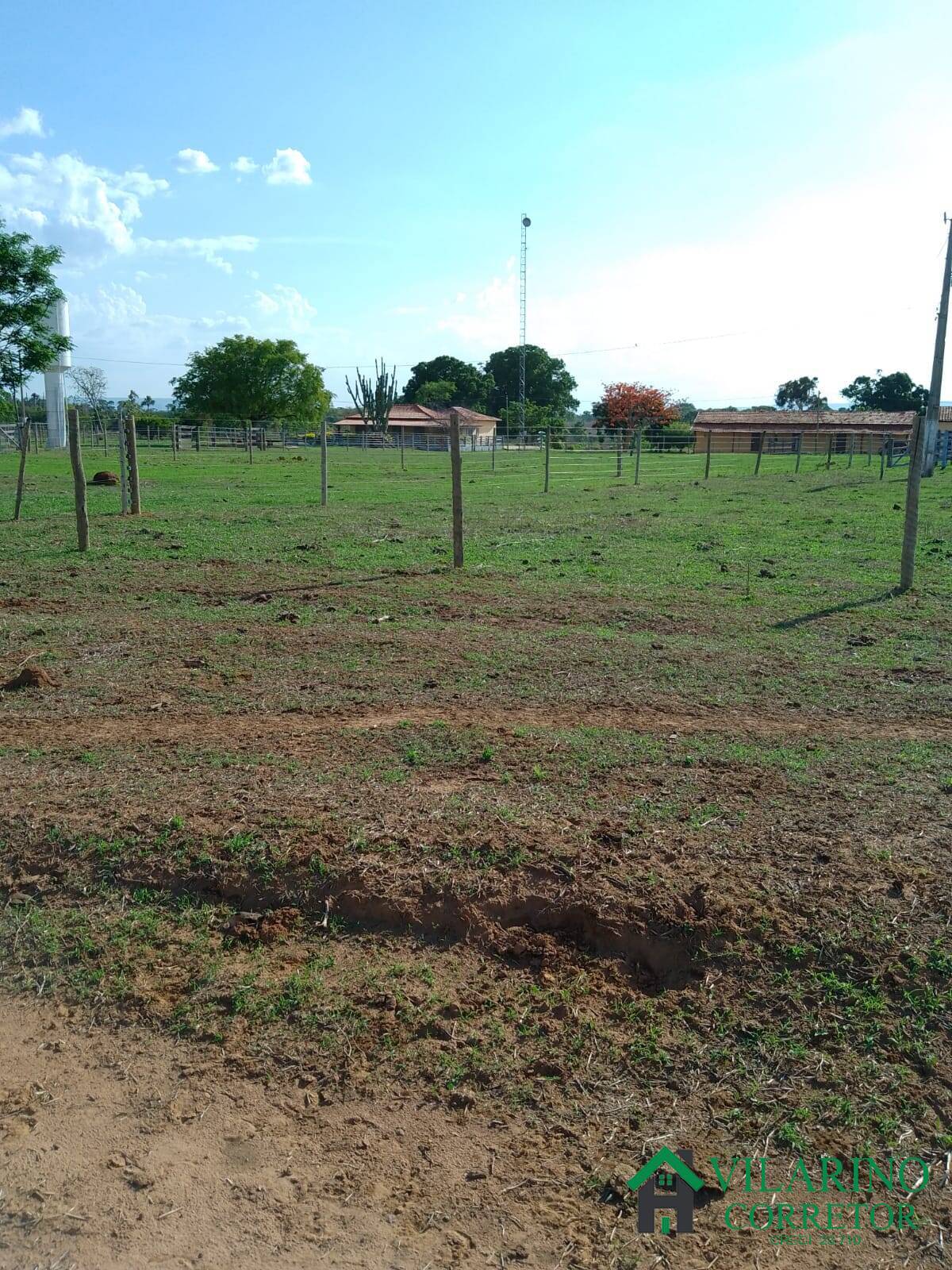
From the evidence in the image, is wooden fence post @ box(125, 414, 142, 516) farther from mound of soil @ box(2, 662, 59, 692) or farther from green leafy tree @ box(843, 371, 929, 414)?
green leafy tree @ box(843, 371, 929, 414)

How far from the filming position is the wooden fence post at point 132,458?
618 inches

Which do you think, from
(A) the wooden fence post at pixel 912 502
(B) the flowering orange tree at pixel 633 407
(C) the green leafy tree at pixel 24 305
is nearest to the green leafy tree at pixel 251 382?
(B) the flowering orange tree at pixel 633 407

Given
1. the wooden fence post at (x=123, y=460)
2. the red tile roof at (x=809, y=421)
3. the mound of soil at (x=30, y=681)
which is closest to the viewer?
the mound of soil at (x=30, y=681)

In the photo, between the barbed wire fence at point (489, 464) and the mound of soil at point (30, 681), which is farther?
the barbed wire fence at point (489, 464)

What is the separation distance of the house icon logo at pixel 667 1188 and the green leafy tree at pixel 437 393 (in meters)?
94.1

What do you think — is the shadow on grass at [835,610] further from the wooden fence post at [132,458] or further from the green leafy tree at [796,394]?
the green leafy tree at [796,394]

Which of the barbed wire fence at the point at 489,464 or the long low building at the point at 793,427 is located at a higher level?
the long low building at the point at 793,427

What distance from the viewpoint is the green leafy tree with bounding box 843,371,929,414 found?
9238cm

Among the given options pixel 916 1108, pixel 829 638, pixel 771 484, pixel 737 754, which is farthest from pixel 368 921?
pixel 771 484

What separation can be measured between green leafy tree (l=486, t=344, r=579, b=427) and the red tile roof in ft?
66.5

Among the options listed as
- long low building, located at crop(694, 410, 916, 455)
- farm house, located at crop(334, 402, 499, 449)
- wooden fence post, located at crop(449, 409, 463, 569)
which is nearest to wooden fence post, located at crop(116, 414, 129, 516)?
wooden fence post, located at crop(449, 409, 463, 569)

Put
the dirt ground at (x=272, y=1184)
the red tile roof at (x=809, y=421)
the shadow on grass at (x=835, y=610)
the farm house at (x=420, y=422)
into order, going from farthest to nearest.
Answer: the farm house at (x=420, y=422), the red tile roof at (x=809, y=421), the shadow on grass at (x=835, y=610), the dirt ground at (x=272, y=1184)

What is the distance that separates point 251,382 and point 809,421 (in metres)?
42.9

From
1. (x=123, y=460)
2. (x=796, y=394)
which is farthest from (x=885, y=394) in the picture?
(x=123, y=460)
